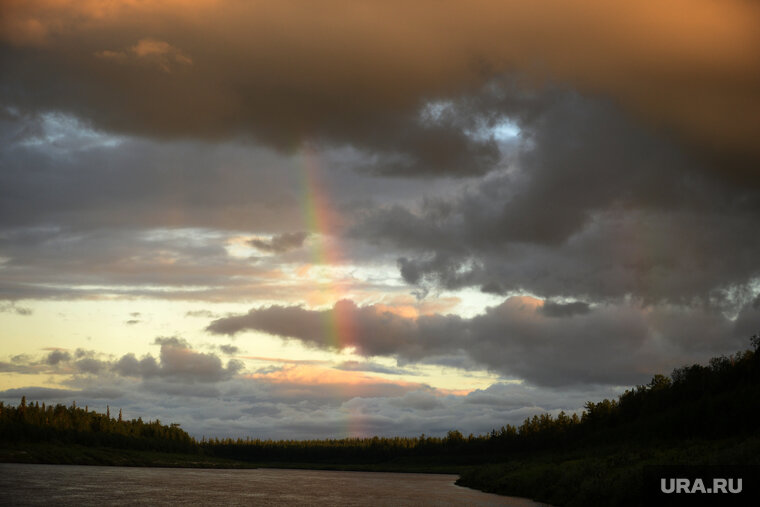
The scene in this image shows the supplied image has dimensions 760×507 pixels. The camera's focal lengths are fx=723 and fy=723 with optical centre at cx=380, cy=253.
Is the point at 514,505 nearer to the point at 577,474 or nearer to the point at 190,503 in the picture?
the point at 577,474

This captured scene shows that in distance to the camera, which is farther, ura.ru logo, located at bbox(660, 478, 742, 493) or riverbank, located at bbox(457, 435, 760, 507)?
riverbank, located at bbox(457, 435, 760, 507)

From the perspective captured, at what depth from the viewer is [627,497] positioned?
6347 centimetres

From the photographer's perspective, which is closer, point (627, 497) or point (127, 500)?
point (627, 497)

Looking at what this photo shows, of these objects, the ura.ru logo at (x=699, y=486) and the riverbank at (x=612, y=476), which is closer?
the ura.ru logo at (x=699, y=486)

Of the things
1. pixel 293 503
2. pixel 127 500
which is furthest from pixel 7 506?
pixel 293 503

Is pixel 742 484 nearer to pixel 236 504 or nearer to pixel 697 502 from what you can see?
pixel 697 502

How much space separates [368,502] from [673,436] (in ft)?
332

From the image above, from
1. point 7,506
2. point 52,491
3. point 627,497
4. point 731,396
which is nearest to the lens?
point 627,497

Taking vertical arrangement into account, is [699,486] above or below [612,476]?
above

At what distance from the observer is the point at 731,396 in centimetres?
16562

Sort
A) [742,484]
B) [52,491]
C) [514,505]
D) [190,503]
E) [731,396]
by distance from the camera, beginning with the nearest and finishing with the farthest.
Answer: [742,484] < [190,503] < [514,505] < [52,491] < [731,396]

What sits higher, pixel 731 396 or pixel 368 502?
pixel 731 396

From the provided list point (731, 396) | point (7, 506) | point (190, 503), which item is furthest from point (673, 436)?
point (7, 506)

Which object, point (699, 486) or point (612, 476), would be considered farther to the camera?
point (612, 476)
